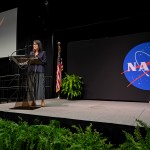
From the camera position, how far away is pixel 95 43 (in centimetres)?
600

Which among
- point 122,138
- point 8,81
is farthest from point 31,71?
point 8,81

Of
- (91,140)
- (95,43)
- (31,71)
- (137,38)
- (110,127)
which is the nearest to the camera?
(91,140)

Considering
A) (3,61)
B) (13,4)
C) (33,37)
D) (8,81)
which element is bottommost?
(8,81)

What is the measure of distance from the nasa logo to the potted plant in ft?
4.15

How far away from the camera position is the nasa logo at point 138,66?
524cm

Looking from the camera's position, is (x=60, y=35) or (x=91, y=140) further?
(x=60, y=35)

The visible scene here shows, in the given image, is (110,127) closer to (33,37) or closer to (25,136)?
(25,136)

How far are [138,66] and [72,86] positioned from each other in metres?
1.76

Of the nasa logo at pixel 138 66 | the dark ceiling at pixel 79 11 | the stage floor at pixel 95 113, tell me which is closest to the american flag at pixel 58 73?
the dark ceiling at pixel 79 11

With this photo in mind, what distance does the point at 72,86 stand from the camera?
5875 mm

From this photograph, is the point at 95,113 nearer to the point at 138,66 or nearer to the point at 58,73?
the point at 138,66

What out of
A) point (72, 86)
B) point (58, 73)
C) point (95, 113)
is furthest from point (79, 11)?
point (95, 113)

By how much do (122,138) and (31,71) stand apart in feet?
6.90

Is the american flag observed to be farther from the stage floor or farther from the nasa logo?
the stage floor
